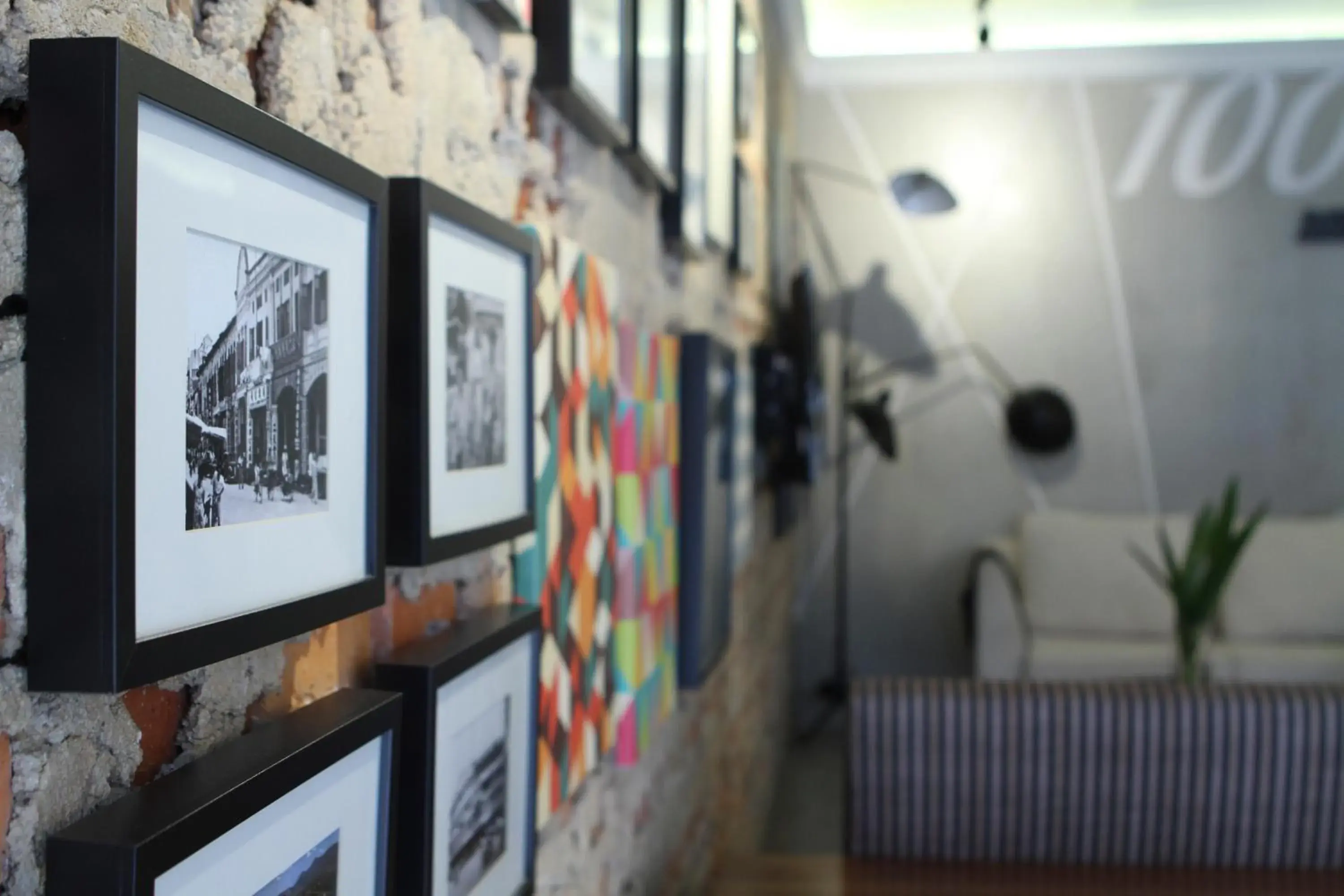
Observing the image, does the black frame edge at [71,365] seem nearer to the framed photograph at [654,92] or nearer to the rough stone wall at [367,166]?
the rough stone wall at [367,166]

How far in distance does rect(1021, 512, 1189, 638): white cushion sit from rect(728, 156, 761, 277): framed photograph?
1727 millimetres

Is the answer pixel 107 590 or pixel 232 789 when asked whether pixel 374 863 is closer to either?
pixel 232 789

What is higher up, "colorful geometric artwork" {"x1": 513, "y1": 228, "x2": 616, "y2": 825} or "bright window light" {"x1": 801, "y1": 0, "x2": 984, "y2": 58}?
"bright window light" {"x1": 801, "y1": 0, "x2": 984, "y2": 58}

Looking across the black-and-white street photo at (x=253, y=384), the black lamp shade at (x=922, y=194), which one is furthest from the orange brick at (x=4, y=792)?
the black lamp shade at (x=922, y=194)

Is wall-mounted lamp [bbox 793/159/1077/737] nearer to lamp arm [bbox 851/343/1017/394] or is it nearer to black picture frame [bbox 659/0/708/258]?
lamp arm [bbox 851/343/1017/394]

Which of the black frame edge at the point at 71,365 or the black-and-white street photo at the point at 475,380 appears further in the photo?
the black-and-white street photo at the point at 475,380

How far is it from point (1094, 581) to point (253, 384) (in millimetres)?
3979

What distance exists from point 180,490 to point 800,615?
4308 mm

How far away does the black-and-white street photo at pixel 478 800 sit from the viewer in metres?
0.79

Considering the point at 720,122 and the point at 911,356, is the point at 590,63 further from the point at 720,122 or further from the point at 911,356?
the point at 911,356

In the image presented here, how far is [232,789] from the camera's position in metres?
0.49

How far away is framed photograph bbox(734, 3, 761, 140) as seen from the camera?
103 inches

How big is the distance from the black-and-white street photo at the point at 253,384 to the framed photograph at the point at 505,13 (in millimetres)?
432

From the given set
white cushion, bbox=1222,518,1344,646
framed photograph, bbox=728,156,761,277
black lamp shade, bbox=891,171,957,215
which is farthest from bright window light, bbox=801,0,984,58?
white cushion, bbox=1222,518,1344,646
